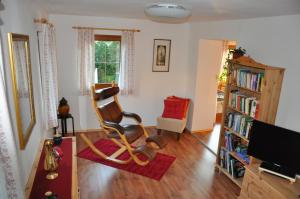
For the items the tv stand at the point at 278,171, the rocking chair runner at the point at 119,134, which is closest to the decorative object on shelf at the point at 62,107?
the rocking chair runner at the point at 119,134

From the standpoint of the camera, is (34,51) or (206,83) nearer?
(34,51)

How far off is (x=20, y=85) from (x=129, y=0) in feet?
4.11

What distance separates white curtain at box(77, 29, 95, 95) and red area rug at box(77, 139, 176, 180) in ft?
4.05

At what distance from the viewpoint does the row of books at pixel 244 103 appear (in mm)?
2844

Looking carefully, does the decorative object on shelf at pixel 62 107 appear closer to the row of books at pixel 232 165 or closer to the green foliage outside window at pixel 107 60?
the green foliage outside window at pixel 107 60

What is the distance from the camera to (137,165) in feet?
11.8

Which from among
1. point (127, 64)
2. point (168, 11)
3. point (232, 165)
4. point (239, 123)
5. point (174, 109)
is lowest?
point (232, 165)

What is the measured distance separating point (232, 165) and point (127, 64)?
8.96 ft

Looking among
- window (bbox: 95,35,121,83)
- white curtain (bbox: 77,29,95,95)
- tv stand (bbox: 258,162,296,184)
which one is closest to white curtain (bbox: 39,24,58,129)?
white curtain (bbox: 77,29,95,95)

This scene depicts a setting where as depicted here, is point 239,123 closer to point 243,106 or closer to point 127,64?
point 243,106

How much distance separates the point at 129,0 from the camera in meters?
2.16

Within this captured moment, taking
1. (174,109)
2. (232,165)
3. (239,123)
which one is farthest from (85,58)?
(232,165)

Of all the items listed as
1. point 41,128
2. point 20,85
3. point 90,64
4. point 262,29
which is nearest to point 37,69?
point 41,128

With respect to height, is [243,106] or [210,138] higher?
[243,106]
